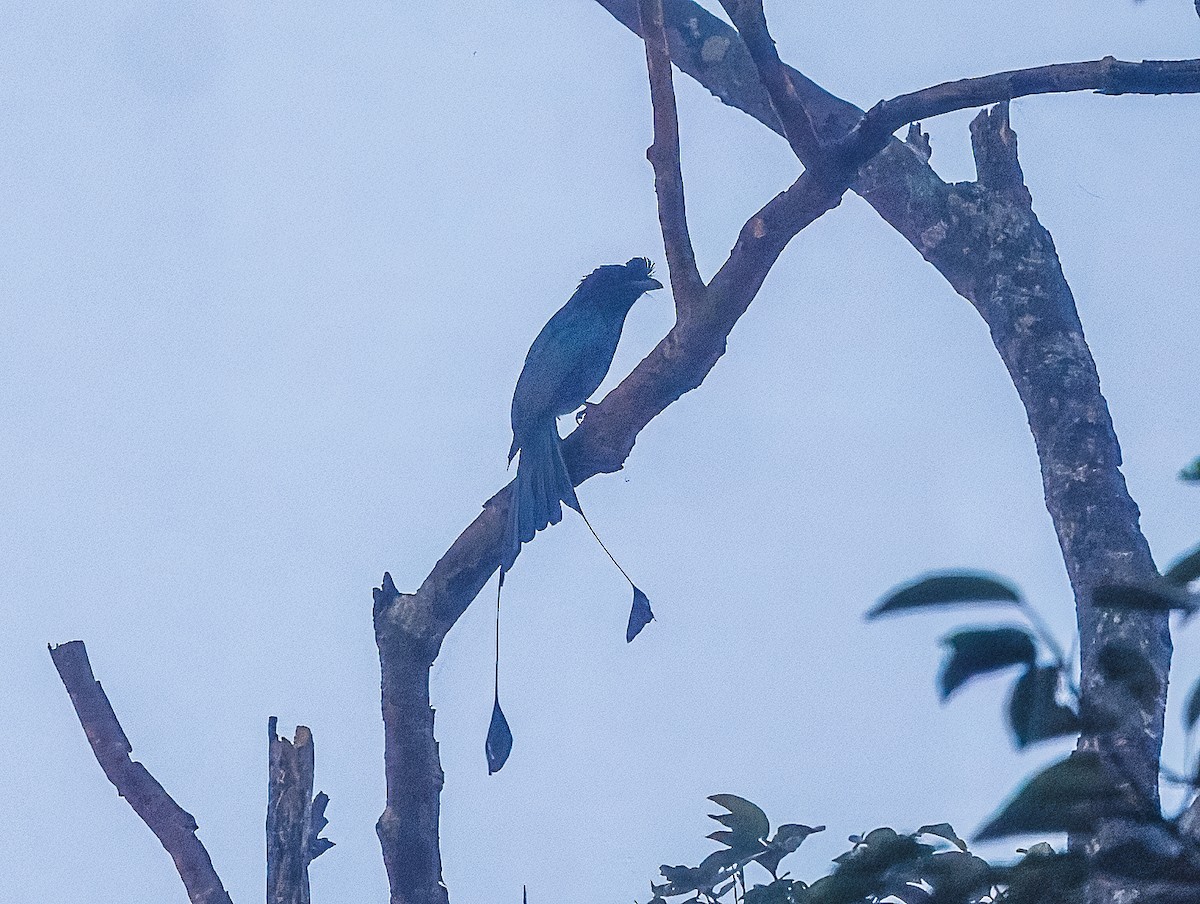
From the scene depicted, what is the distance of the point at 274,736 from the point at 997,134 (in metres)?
2.50

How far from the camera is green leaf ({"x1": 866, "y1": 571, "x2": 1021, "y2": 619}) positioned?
895mm

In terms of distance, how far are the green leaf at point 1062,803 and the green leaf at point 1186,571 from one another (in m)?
0.13

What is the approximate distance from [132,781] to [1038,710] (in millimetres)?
2703

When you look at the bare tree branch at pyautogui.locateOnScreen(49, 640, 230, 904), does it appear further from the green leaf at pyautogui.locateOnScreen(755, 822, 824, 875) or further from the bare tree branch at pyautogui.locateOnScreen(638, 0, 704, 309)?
the bare tree branch at pyautogui.locateOnScreen(638, 0, 704, 309)

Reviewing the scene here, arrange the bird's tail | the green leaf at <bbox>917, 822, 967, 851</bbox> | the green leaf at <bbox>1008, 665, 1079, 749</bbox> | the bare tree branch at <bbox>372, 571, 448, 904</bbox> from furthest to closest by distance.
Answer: the bird's tail → the bare tree branch at <bbox>372, 571, 448, 904</bbox> → the green leaf at <bbox>917, 822, 967, 851</bbox> → the green leaf at <bbox>1008, 665, 1079, 749</bbox>

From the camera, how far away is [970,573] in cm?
90

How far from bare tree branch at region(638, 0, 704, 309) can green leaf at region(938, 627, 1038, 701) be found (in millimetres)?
2259

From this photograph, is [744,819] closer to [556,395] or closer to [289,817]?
[289,817]

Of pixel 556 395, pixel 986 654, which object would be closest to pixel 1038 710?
pixel 986 654

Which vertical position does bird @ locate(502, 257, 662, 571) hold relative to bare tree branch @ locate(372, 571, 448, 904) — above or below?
above

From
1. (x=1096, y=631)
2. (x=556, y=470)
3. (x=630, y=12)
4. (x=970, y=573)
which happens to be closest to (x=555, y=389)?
(x=556, y=470)

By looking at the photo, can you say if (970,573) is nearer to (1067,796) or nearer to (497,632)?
(1067,796)

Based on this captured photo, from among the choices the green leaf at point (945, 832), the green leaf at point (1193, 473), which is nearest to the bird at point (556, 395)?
the green leaf at point (945, 832)

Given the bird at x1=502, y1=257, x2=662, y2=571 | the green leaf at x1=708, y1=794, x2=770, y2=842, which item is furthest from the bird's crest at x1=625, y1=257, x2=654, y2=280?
the green leaf at x1=708, y1=794, x2=770, y2=842
